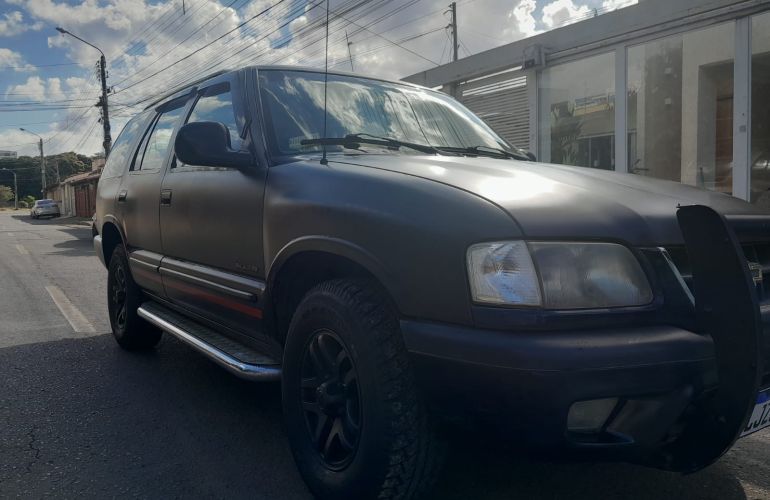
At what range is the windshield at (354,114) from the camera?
305 centimetres

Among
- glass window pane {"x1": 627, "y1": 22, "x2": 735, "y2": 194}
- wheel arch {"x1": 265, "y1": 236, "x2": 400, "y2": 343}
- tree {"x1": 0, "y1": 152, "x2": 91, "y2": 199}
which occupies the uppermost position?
tree {"x1": 0, "y1": 152, "x2": 91, "y2": 199}

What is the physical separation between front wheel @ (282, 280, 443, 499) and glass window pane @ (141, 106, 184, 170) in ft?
7.12

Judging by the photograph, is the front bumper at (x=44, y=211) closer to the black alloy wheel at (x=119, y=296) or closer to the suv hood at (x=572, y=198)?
the black alloy wheel at (x=119, y=296)

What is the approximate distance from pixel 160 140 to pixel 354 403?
2.78 meters

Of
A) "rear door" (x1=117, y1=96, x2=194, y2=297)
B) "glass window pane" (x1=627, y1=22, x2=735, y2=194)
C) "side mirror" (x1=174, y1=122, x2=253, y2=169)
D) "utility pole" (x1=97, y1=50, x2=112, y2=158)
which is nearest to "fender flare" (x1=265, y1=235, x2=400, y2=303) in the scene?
"side mirror" (x1=174, y1=122, x2=253, y2=169)

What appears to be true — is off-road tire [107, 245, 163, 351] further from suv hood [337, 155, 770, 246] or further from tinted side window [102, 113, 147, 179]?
suv hood [337, 155, 770, 246]

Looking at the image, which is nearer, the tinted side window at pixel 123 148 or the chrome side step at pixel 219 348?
the chrome side step at pixel 219 348

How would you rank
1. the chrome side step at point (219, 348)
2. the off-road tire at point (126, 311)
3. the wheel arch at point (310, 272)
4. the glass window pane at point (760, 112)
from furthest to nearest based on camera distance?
the glass window pane at point (760, 112), the off-road tire at point (126, 311), the chrome side step at point (219, 348), the wheel arch at point (310, 272)

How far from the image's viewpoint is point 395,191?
220 centimetres

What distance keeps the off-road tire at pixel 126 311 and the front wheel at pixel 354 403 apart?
256cm

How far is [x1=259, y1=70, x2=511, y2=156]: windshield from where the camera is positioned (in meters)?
3.05

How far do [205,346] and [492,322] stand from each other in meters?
1.86

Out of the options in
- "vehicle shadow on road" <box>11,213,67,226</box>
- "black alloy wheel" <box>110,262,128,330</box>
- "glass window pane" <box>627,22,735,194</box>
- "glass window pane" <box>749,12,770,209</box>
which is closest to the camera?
"black alloy wheel" <box>110,262,128,330</box>

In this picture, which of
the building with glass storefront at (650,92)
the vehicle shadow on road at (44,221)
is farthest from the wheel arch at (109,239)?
the vehicle shadow on road at (44,221)
